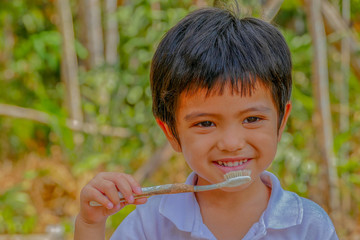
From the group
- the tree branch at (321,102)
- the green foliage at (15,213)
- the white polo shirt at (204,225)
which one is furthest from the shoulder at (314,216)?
the green foliage at (15,213)

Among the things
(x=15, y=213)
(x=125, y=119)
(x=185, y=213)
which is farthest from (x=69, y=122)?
(x=185, y=213)

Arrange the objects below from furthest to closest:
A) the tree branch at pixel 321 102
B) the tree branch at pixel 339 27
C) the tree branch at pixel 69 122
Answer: the tree branch at pixel 69 122 → the tree branch at pixel 339 27 → the tree branch at pixel 321 102

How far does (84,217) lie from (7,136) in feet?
9.63

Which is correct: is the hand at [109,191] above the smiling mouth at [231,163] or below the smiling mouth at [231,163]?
below

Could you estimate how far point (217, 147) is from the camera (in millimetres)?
918

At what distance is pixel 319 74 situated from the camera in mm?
1976

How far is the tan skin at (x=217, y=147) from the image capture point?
906mm

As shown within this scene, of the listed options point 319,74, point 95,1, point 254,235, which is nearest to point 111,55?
point 95,1

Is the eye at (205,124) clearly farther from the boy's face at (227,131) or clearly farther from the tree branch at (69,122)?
the tree branch at (69,122)

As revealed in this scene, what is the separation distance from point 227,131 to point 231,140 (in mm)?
17

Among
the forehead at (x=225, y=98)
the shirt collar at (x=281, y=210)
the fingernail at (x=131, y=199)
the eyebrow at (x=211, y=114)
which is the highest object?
the forehead at (x=225, y=98)

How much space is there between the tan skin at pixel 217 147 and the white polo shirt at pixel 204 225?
0.03 metres

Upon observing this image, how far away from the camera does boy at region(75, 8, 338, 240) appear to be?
0.92 m

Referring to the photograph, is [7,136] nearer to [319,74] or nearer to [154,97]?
[319,74]
